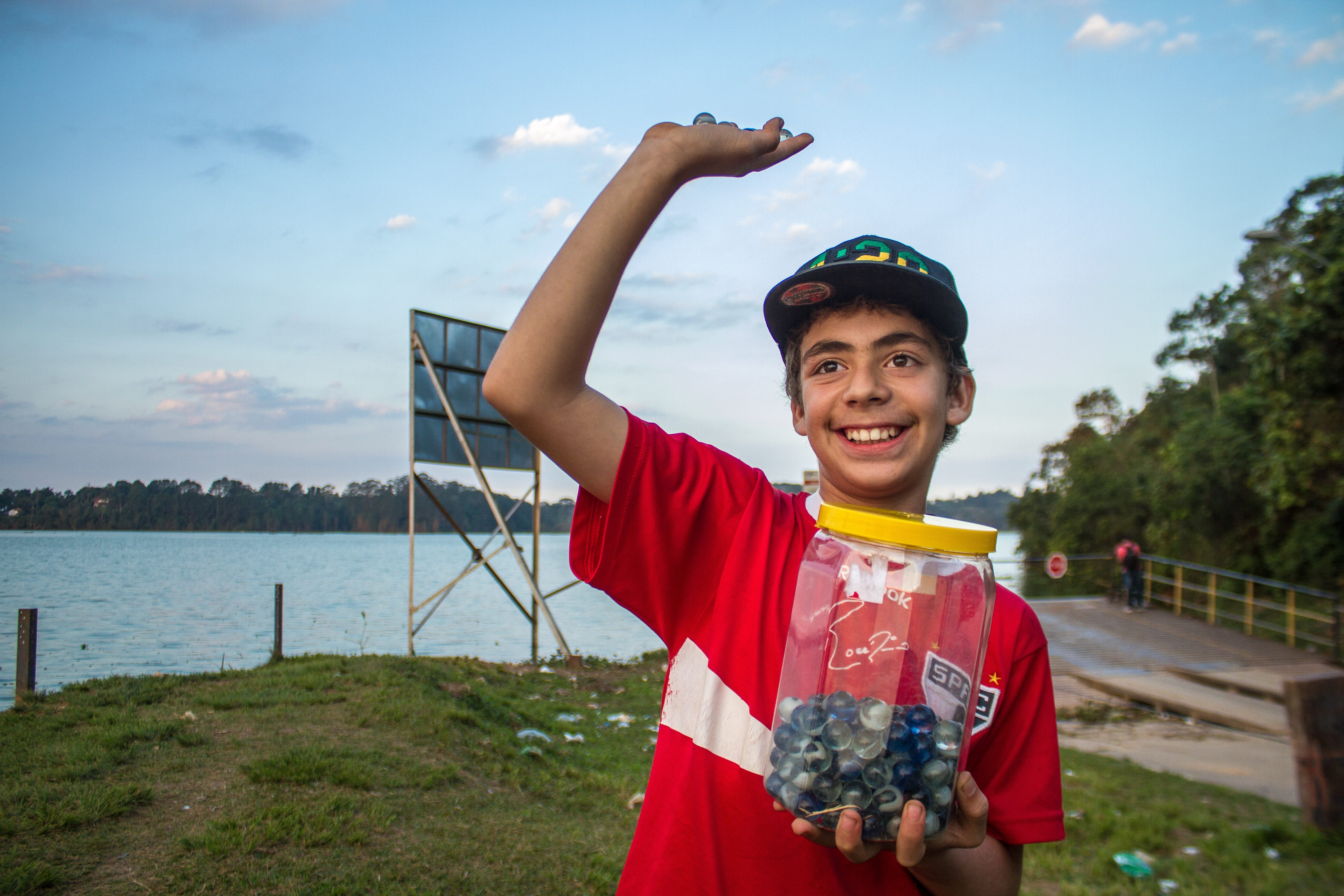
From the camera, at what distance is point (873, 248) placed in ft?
5.50

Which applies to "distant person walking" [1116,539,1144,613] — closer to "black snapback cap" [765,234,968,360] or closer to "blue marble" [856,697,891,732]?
"black snapback cap" [765,234,968,360]

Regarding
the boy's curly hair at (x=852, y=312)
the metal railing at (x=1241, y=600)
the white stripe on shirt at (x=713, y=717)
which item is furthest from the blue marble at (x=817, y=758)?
the metal railing at (x=1241, y=600)

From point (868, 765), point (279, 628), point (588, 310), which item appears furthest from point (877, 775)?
point (279, 628)

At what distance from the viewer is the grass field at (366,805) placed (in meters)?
3.77

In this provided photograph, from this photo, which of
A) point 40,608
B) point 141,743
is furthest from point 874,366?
point 40,608

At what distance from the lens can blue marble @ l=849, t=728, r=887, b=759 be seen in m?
1.16

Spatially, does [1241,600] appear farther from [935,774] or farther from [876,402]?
[935,774]

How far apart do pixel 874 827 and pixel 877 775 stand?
0.24 feet

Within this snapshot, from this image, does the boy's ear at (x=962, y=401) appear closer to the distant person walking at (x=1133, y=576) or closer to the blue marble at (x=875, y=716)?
the blue marble at (x=875, y=716)

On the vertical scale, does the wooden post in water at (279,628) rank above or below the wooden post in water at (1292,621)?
above

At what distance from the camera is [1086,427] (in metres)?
48.1

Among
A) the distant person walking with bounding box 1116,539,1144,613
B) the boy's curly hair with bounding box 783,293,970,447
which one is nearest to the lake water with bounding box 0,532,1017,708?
the boy's curly hair with bounding box 783,293,970,447

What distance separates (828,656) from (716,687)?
27 cm

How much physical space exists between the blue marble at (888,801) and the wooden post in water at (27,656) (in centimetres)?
719
